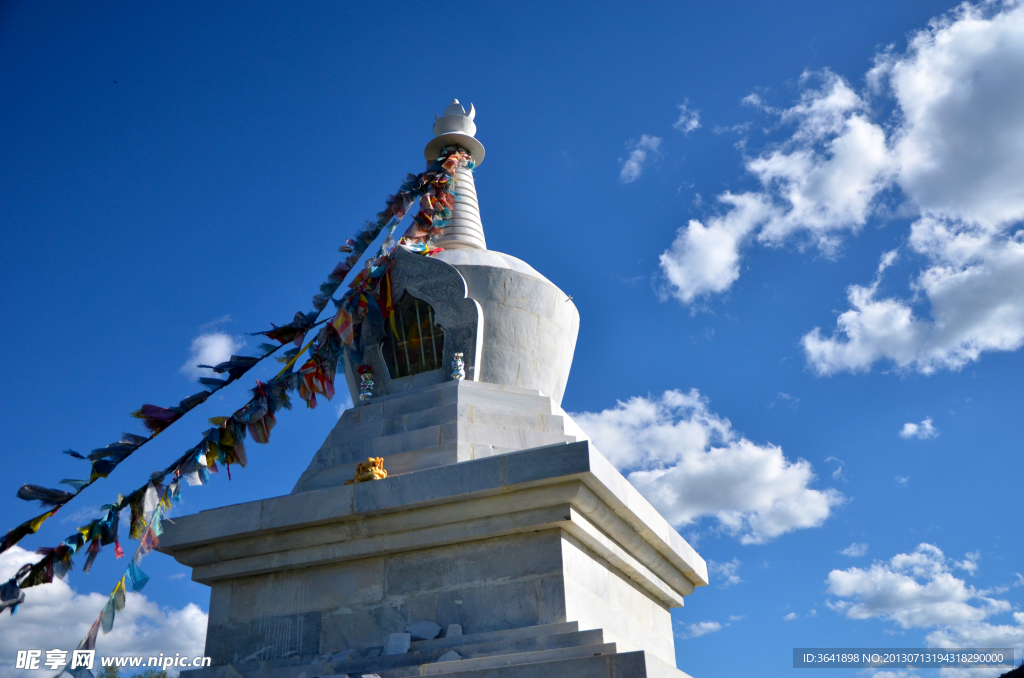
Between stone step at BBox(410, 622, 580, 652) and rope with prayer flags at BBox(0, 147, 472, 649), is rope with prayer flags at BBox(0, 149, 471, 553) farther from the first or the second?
stone step at BBox(410, 622, 580, 652)

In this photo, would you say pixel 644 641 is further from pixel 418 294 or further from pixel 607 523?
pixel 418 294

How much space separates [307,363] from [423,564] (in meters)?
2.12

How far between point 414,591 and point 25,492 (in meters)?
2.82

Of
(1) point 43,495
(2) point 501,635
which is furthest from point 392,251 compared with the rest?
(2) point 501,635

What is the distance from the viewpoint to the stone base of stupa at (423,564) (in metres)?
5.38

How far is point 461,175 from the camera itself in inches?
376

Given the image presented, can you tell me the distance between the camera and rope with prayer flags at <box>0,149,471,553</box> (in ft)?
18.2

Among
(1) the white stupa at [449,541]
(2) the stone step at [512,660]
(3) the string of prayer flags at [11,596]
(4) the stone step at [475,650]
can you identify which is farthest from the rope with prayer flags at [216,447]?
(2) the stone step at [512,660]

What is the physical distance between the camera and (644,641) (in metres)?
6.88

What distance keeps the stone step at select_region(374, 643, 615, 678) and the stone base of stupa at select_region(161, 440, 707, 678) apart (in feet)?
0.05

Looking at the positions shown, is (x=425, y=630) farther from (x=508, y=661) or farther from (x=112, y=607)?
(x=112, y=607)

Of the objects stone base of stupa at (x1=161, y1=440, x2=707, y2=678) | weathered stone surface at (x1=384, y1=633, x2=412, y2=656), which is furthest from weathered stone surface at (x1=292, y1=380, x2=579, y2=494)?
weathered stone surface at (x1=384, y1=633, x2=412, y2=656)

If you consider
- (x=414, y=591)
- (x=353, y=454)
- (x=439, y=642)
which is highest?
(x=353, y=454)

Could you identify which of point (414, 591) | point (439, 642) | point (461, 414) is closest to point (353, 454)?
point (461, 414)
